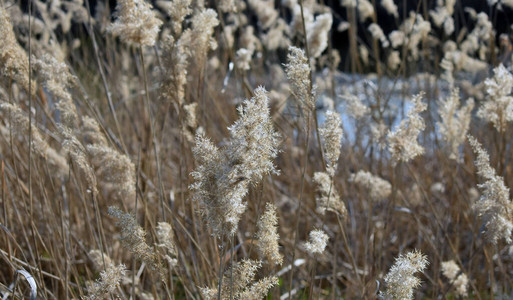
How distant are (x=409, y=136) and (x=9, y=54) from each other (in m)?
0.91

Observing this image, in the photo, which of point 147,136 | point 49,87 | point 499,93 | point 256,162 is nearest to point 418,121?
point 499,93

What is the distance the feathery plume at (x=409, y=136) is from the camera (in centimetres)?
113

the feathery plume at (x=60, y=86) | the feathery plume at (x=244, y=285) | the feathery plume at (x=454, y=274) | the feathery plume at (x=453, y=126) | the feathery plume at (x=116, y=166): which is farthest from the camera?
the feathery plume at (x=453, y=126)

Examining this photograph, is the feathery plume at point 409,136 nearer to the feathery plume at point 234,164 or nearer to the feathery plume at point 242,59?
the feathery plume at point 234,164

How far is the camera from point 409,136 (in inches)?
45.7

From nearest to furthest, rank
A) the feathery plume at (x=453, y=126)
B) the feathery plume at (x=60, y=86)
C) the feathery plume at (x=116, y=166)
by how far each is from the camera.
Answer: the feathery plume at (x=116, y=166) → the feathery plume at (x=60, y=86) → the feathery plume at (x=453, y=126)

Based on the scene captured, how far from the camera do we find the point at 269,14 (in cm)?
236

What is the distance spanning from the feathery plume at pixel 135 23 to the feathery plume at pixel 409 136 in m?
0.57

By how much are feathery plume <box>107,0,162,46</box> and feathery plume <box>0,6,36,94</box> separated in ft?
0.78

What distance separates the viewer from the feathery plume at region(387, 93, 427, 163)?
1126 mm

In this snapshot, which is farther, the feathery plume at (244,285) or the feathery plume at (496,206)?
the feathery plume at (496,206)

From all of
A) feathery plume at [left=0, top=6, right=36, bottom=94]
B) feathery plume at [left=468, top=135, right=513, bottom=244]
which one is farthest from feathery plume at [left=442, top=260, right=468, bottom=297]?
feathery plume at [left=0, top=6, right=36, bottom=94]

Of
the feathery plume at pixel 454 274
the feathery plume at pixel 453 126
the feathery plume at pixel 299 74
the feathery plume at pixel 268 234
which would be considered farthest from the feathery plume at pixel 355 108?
the feathery plume at pixel 268 234

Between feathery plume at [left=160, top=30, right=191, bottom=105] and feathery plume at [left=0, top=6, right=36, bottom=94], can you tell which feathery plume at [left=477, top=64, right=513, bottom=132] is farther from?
feathery plume at [left=0, top=6, right=36, bottom=94]
